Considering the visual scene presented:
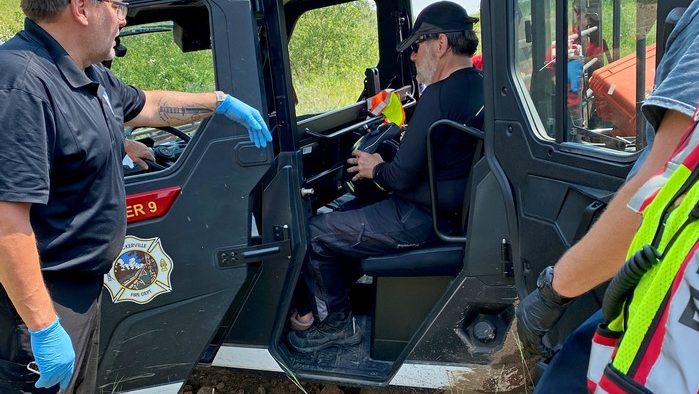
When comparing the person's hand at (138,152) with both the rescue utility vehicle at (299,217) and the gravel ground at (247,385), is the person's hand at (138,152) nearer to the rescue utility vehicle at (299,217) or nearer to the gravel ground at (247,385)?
the rescue utility vehicle at (299,217)

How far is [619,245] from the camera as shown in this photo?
1096 millimetres

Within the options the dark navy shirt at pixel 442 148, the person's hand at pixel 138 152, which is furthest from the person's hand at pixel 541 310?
the person's hand at pixel 138 152

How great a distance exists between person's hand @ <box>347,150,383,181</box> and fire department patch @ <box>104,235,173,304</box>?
0.86m

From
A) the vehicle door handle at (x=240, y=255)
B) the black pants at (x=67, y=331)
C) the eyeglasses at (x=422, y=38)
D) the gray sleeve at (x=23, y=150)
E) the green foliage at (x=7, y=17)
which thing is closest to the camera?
the gray sleeve at (x=23, y=150)

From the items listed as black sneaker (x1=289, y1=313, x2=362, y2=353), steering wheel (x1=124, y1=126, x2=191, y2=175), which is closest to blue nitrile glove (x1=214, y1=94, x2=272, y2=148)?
steering wheel (x1=124, y1=126, x2=191, y2=175)

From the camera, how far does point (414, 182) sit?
101 inches

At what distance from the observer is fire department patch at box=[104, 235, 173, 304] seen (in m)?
2.31

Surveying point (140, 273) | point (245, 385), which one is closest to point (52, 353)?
point (140, 273)

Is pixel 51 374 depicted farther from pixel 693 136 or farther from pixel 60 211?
pixel 693 136

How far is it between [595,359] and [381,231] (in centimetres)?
160

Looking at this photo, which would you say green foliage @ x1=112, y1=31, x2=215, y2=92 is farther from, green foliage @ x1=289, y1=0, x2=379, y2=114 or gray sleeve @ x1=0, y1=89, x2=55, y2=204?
gray sleeve @ x1=0, y1=89, x2=55, y2=204

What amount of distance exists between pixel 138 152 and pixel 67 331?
0.83m

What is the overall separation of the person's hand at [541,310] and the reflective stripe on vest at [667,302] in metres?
0.44

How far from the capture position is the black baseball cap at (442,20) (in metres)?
2.77
